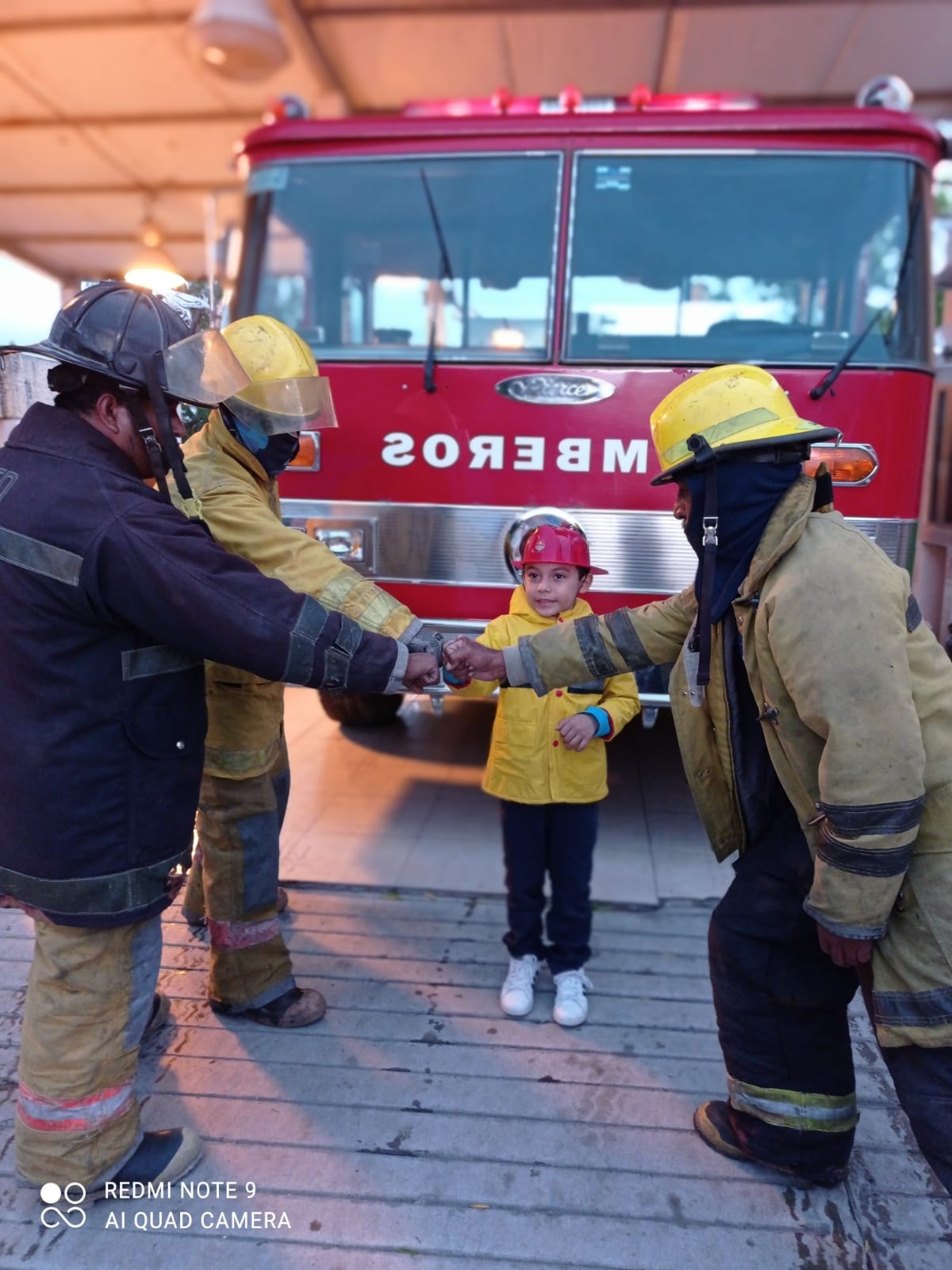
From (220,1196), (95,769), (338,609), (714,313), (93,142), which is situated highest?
(93,142)

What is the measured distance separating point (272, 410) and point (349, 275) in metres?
1.90

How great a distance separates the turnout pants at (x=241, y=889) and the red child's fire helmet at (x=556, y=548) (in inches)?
39.5

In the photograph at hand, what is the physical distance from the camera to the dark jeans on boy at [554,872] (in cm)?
281

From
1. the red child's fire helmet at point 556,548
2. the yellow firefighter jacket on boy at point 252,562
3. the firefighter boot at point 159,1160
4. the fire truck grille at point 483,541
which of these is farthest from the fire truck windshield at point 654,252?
the firefighter boot at point 159,1160

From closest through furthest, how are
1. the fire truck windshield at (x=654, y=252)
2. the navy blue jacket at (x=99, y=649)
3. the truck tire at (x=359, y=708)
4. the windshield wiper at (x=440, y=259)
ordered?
the navy blue jacket at (x=99, y=649) < the fire truck windshield at (x=654, y=252) < the windshield wiper at (x=440, y=259) < the truck tire at (x=359, y=708)

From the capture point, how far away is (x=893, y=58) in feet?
27.8

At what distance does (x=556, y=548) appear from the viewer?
Result: 8.92 ft

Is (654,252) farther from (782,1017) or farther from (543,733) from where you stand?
(782,1017)

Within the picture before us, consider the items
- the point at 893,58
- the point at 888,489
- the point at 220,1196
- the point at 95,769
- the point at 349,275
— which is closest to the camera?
the point at 95,769

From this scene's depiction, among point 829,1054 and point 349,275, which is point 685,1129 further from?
point 349,275

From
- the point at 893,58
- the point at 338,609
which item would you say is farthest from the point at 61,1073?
the point at 893,58

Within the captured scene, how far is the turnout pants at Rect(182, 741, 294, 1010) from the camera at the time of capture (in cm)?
270

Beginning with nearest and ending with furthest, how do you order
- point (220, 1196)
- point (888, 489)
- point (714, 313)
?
point (220, 1196) → point (888, 489) → point (714, 313)

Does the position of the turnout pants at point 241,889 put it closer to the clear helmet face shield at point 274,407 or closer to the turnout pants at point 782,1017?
the clear helmet face shield at point 274,407
